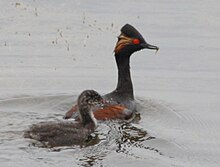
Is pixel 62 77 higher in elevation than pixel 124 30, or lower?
lower

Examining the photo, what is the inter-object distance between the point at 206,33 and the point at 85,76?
205 inches

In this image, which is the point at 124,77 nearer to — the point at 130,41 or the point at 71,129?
the point at 130,41

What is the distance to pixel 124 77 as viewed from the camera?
17.2 meters

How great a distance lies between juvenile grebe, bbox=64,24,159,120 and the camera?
16.2 m

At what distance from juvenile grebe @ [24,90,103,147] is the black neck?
4.74 feet

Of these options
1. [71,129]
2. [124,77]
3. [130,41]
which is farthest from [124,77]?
[71,129]

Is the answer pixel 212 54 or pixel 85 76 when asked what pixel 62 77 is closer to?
pixel 85 76

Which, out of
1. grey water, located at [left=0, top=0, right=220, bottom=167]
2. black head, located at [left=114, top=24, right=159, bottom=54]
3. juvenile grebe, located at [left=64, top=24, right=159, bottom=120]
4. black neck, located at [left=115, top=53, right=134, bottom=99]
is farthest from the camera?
black neck, located at [left=115, top=53, right=134, bottom=99]

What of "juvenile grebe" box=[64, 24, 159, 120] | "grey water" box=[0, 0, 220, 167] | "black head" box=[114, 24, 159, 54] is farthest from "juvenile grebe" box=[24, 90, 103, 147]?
"black head" box=[114, 24, 159, 54]

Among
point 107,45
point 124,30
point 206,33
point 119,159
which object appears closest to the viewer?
point 119,159

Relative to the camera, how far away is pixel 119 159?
540 inches

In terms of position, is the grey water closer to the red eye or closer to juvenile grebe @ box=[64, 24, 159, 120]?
juvenile grebe @ box=[64, 24, 159, 120]

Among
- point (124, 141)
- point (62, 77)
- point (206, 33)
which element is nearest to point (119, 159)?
point (124, 141)

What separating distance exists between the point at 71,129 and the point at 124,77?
2861 millimetres
